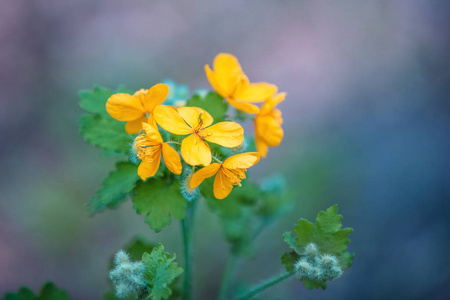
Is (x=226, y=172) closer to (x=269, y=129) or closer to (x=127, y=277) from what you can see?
(x=269, y=129)

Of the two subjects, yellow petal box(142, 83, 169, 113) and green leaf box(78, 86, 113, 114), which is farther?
green leaf box(78, 86, 113, 114)

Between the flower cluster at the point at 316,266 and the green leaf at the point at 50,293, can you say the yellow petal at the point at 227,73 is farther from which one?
the green leaf at the point at 50,293

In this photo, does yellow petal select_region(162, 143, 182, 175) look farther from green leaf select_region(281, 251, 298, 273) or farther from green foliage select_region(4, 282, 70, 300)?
green foliage select_region(4, 282, 70, 300)

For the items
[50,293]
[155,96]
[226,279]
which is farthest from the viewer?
[226,279]

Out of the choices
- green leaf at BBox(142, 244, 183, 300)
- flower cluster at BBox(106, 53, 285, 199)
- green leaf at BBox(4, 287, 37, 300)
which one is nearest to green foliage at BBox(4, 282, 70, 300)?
green leaf at BBox(4, 287, 37, 300)

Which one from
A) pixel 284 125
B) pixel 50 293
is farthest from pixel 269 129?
pixel 284 125

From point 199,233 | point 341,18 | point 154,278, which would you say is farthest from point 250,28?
point 154,278

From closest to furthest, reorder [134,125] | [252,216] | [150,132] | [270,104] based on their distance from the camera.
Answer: [150,132] < [134,125] < [270,104] < [252,216]
